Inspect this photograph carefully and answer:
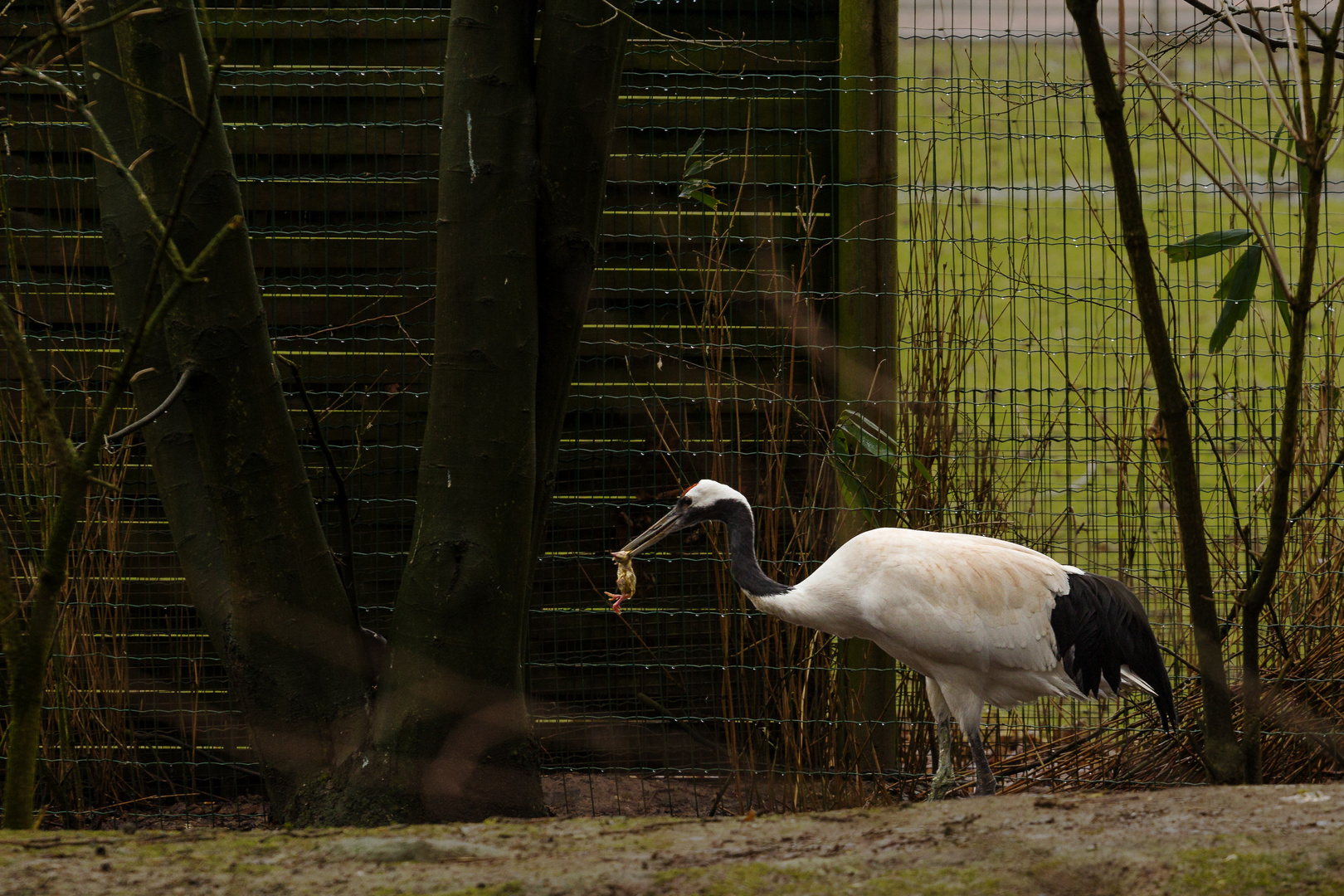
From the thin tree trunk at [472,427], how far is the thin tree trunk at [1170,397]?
55.7 inches

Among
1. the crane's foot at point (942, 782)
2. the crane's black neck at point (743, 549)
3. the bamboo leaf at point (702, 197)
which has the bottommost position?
the crane's foot at point (942, 782)

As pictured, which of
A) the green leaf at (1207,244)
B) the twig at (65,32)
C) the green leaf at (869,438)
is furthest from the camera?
the green leaf at (869,438)

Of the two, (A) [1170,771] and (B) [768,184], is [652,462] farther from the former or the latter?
(A) [1170,771]

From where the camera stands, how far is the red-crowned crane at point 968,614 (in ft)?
12.7

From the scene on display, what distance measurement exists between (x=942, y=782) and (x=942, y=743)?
135mm

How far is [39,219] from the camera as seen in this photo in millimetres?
4832

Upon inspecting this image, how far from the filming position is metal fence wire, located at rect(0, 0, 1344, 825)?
4309 millimetres

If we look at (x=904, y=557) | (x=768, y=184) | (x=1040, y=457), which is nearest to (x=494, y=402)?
(x=904, y=557)

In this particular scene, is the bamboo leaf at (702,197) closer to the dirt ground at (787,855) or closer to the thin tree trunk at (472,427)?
the thin tree trunk at (472,427)

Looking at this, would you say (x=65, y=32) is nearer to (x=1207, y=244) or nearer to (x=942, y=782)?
(x=1207, y=244)

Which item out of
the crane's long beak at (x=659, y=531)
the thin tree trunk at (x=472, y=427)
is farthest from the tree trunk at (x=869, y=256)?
the thin tree trunk at (x=472, y=427)

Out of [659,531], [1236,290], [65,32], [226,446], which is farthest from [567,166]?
[1236,290]

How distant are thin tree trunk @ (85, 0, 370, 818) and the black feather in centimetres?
224

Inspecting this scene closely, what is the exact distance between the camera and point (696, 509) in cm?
418
